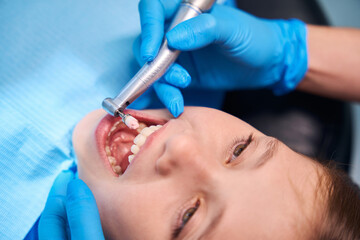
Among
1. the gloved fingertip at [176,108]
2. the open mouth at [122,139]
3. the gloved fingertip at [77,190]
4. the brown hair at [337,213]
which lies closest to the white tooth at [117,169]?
the open mouth at [122,139]

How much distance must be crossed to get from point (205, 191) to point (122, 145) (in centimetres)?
38

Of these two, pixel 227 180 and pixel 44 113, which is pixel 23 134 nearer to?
pixel 44 113

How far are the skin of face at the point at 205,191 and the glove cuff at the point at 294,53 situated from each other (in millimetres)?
549

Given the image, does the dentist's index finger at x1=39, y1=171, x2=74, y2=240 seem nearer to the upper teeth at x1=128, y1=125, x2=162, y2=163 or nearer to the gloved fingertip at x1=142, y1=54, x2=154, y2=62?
the upper teeth at x1=128, y1=125, x2=162, y2=163

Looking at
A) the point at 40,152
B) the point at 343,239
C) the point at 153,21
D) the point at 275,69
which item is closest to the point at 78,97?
the point at 40,152

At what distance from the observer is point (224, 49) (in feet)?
3.42

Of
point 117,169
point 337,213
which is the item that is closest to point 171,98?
point 117,169

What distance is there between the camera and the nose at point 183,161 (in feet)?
2.35

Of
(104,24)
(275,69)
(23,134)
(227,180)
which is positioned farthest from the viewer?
(275,69)

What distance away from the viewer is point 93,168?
813mm

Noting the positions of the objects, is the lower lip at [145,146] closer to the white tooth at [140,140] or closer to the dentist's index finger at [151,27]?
the white tooth at [140,140]

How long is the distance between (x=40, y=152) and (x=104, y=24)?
0.56 m

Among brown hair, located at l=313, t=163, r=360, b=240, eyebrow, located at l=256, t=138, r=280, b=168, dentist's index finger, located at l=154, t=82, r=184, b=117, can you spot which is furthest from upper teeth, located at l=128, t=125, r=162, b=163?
brown hair, located at l=313, t=163, r=360, b=240

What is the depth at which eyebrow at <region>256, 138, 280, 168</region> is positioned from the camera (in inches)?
29.9
